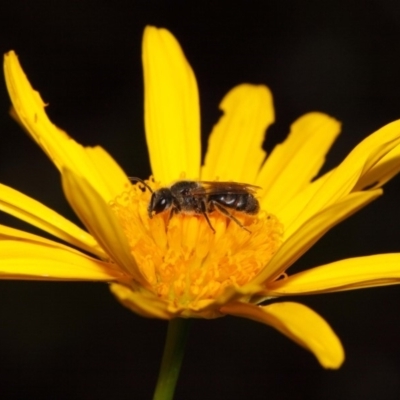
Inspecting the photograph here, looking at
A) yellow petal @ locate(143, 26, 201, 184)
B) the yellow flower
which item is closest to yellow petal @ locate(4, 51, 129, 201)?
the yellow flower

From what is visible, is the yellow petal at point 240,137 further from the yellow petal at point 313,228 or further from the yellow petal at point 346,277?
the yellow petal at point 313,228

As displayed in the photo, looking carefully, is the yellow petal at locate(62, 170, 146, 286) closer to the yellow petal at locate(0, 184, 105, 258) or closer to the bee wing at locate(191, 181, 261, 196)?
the yellow petal at locate(0, 184, 105, 258)

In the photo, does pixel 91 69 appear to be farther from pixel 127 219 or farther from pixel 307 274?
pixel 307 274

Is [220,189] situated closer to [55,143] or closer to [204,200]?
[204,200]

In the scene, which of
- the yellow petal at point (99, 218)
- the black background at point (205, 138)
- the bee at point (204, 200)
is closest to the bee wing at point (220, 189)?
the bee at point (204, 200)

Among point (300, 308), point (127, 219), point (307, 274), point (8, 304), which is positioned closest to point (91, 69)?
point (8, 304)

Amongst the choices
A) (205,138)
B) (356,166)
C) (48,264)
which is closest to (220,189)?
(356,166)

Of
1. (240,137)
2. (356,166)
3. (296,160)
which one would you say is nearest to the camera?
(356,166)
